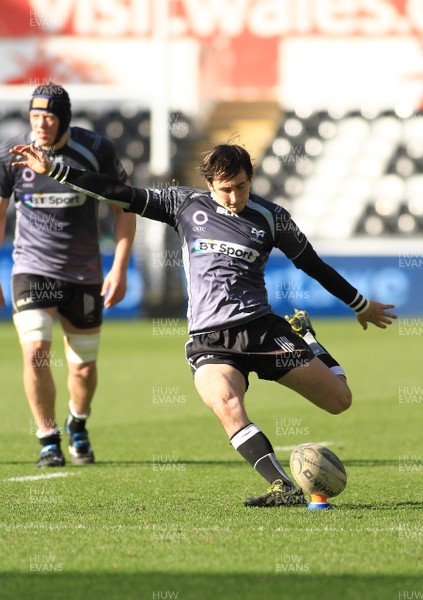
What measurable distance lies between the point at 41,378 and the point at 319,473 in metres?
2.56

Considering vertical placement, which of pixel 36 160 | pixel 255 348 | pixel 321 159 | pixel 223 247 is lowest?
pixel 321 159

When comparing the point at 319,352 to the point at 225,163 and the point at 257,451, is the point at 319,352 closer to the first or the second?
the point at 257,451

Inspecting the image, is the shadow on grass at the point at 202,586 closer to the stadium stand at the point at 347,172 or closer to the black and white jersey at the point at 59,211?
the black and white jersey at the point at 59,211

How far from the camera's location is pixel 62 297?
27.1ft

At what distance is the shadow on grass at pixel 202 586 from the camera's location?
4.34m

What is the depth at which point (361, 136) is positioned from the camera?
31.0m

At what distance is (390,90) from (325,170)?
9.72 feet

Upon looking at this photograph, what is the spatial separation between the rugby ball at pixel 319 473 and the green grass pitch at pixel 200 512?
5.7 inches

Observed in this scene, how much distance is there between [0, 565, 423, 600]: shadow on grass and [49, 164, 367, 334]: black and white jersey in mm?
2004

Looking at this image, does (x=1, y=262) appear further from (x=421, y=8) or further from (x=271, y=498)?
(x=271, y=498)

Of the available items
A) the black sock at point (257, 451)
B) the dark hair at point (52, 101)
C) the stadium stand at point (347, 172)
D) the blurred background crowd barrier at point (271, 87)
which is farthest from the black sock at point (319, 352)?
the stadium stand at point (347, 172)

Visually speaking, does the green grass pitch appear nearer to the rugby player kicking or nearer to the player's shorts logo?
the rugby player kicking

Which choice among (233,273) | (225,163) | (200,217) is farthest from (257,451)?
(225,163)

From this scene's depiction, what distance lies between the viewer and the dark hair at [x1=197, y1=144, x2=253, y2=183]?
20.4 ft
